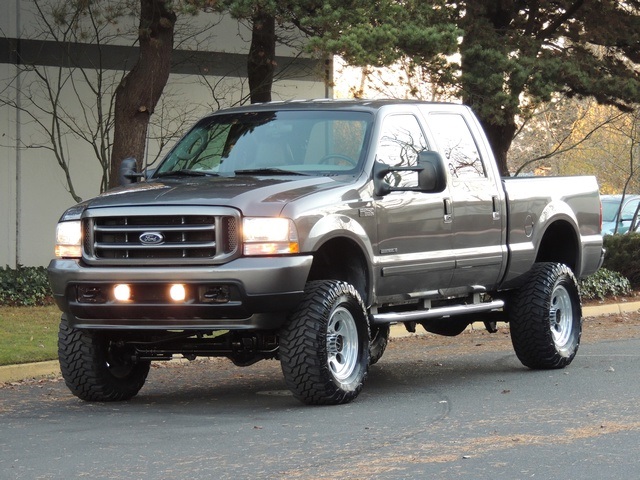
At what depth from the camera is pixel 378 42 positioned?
16.0m

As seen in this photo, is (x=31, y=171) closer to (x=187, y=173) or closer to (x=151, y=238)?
(x=187, y=173)

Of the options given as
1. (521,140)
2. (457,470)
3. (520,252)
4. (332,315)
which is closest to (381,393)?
(332,315)

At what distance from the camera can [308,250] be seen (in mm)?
9141

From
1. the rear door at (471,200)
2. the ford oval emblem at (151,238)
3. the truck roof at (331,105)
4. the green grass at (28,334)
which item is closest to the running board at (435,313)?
the rear door at (471,200)

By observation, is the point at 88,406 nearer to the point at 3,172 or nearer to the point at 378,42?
the point at 378,42

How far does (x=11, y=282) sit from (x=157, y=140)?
4324 millimetres

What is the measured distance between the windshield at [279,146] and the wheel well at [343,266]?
0.60 m

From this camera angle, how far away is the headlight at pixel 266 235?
29.4 ft

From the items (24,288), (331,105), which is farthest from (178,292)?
(24,288)

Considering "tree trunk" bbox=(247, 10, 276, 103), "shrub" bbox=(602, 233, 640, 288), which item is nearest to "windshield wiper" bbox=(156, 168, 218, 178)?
"tree trunk" bbox=(247, 10, 276, 103)

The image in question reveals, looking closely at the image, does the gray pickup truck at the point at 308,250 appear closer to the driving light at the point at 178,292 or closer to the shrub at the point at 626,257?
the driving light at the point at 178,292

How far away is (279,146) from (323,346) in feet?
6.53

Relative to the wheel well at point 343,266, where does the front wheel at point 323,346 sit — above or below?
below

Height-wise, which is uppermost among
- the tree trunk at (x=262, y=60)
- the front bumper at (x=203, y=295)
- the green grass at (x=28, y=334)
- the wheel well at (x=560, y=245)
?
the tree trunk at (x=262, y=60)
